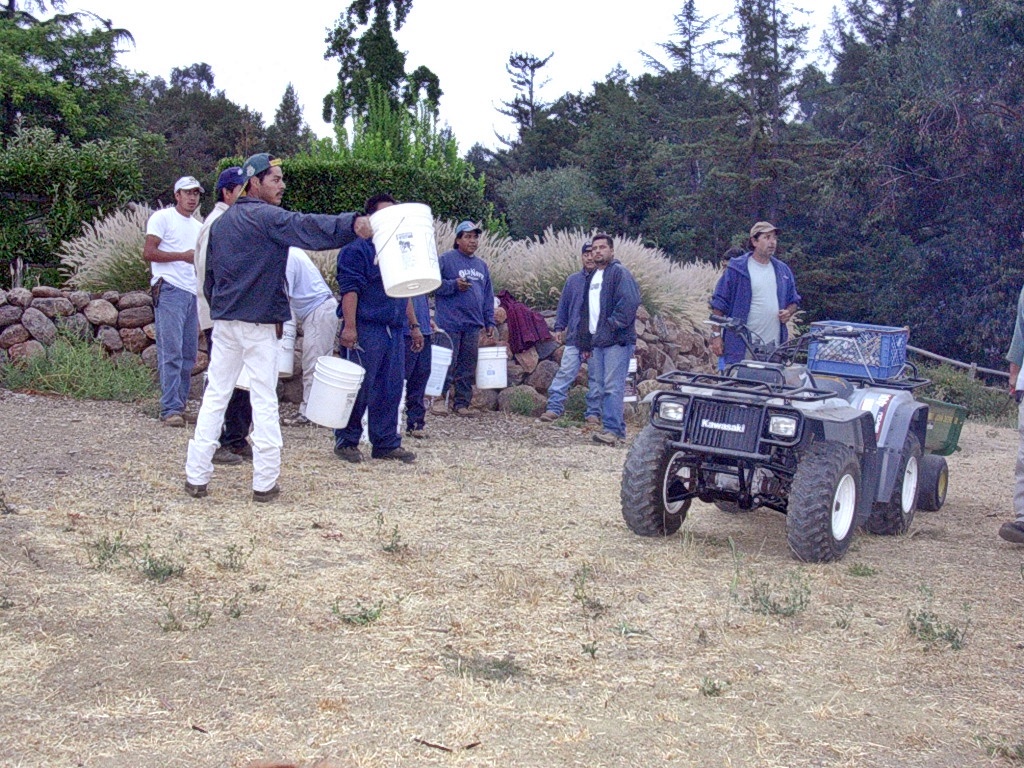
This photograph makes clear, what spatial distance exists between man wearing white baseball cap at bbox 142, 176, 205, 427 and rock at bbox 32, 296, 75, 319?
2472mm

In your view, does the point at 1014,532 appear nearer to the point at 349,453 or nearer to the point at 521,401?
the point at 349,453

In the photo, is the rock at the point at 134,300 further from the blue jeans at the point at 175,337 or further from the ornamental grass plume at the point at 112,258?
the blue jeans at the point at 175,337

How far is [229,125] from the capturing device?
134 ft

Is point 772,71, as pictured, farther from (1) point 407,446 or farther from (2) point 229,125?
(1) point 407,446

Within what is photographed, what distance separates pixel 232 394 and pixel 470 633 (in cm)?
354

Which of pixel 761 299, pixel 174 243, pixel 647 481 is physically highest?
pixel 174 243

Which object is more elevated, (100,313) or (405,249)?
(405,249)

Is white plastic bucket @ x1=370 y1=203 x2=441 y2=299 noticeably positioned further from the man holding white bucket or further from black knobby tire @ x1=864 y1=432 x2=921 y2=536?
the man holding white bucket

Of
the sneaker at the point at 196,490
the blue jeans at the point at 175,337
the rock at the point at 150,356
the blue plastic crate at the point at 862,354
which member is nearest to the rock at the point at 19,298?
the rock at the point at 150,356

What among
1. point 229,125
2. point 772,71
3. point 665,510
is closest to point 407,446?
point 665,510

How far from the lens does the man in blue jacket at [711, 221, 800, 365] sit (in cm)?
827

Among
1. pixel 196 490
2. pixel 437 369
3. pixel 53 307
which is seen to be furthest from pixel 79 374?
pixel 196 490

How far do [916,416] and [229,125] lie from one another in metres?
37.1

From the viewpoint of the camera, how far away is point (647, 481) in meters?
6.10
